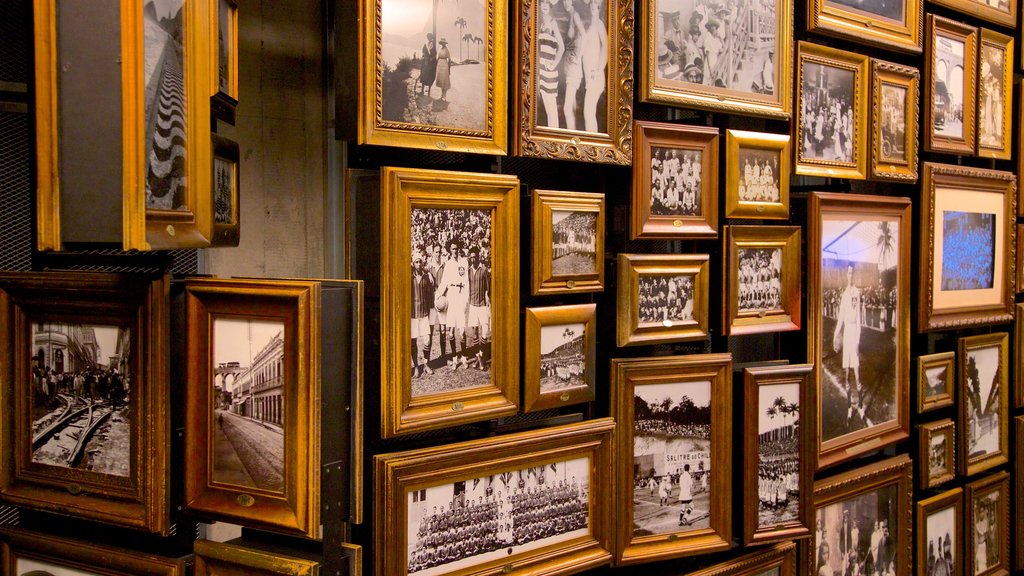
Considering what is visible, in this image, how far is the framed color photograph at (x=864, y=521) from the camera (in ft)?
9.30

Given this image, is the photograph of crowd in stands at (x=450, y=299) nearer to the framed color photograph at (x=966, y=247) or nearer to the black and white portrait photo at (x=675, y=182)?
the black and white portrait photo at (x=675, y=182)

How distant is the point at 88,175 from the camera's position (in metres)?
1.37

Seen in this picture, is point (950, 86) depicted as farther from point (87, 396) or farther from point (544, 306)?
point (87, 396)

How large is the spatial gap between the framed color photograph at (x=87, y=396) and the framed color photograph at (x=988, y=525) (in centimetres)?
317

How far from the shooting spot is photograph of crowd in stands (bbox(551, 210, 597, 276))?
7.02 ft

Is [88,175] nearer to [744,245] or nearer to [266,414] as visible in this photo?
[266,414]

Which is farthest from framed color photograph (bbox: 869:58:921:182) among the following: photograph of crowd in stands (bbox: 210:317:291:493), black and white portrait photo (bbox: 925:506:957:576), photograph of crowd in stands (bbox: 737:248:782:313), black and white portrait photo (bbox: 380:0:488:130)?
photograph of crowd in stands (bbox: 210:317:291:493)

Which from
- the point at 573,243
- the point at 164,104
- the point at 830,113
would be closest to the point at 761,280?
the point at 830,113

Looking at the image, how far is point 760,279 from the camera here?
2590 millimetres

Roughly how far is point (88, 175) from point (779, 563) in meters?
2.30

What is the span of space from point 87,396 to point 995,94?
3.51 metres

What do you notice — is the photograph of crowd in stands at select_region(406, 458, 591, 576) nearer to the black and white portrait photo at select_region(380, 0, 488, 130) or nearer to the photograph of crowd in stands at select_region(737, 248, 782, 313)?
the photograph of crowd in stands at select_region(737, 248, 782, 313)

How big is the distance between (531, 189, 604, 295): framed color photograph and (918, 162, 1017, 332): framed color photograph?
1.57 m

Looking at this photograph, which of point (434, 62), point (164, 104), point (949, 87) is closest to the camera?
point (164, 104)
